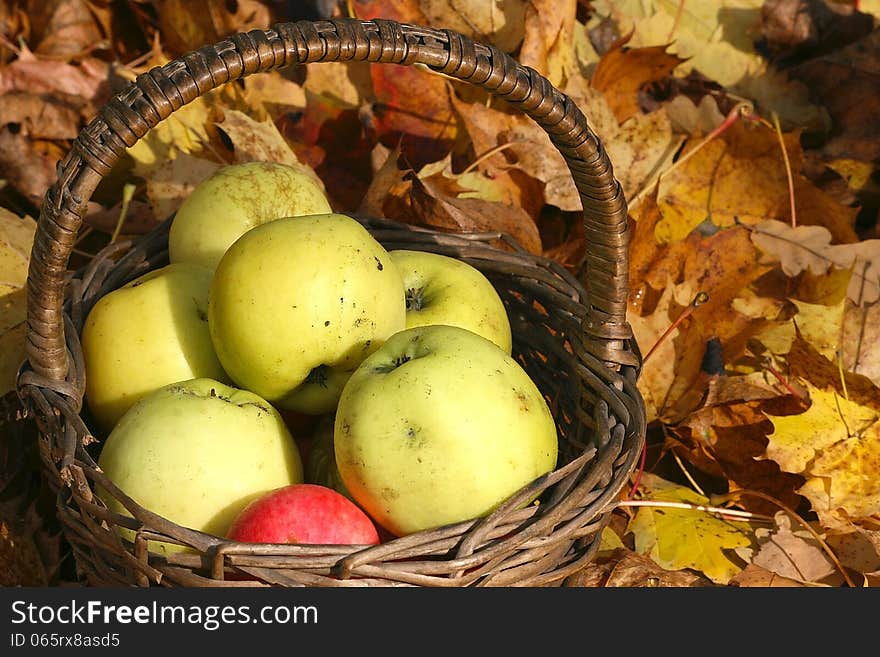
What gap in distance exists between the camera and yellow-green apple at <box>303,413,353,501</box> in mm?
1328

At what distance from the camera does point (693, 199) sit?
2.05 meters

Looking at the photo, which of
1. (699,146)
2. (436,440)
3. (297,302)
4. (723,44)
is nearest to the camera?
(436,440)

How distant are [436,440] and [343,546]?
182mm

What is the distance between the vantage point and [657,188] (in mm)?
1766

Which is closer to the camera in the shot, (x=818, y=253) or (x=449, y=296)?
(x=449, y=296)

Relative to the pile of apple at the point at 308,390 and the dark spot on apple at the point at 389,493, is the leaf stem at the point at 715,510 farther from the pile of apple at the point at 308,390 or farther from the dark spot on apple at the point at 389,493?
the dark spot on apple at the point at 389,493

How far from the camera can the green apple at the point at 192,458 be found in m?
1.17

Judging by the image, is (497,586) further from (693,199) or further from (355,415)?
(693,199)

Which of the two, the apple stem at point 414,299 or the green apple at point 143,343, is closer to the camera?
the green apple at point 143,343

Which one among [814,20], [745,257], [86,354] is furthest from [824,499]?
[814,20]

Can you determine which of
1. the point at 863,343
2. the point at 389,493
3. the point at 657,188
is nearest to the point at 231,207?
the point at 389,493

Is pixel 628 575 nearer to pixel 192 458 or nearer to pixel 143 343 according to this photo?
pixel 192 458

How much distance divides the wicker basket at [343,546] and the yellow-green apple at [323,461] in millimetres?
206

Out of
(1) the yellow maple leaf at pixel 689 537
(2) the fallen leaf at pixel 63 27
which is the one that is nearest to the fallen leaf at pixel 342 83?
(2) the fallen leaf at pixel 63 27
